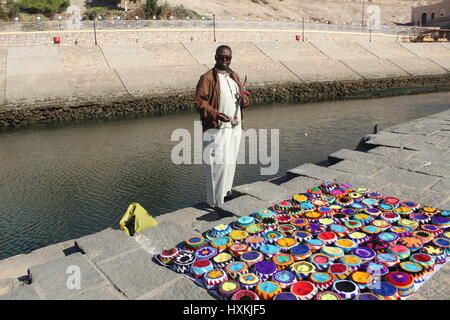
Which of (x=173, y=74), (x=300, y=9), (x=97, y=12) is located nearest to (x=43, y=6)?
(x=97, y=12)

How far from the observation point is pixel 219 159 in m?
4.79

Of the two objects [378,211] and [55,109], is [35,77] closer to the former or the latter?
[55,109]

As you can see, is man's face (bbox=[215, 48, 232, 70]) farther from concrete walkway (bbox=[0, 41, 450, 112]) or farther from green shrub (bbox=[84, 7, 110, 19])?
green shrub (bbox=[84, 7, 110, 19])

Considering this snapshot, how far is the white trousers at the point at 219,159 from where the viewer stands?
4.74 metres

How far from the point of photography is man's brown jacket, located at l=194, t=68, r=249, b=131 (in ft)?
14.9

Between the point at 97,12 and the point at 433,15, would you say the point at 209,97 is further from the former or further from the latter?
the point at 433,15

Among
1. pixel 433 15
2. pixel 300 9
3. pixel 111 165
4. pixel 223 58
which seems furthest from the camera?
pixel 300 9

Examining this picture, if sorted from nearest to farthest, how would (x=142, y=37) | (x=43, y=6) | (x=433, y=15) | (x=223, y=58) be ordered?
(x=223, y=58)
(x=142, y=37)
(x=43, y=6)
(x=433, y=15)

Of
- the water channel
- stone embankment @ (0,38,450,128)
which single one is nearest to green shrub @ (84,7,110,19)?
stone embankment @ (0,38,450,128)

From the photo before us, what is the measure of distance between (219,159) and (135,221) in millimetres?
1349

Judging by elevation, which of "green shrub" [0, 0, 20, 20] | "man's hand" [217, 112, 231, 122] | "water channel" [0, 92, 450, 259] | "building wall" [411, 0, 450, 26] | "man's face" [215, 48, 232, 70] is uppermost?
"building wall" [411, 0, 450, 26]

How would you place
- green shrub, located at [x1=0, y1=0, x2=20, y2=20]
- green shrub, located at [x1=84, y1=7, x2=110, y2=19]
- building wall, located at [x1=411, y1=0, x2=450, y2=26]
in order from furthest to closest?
1. building wall, located at [x1=411, y1=0, x2=450, y2=26]
2. green shrub, located at [x1=84, y1=7, x2=110, y2=19]
3. green shrub, located at [x1=0, y1=0, x2=20, y2=20]

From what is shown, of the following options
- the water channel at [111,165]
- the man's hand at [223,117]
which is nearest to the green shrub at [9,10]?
the water channel at [111,165]

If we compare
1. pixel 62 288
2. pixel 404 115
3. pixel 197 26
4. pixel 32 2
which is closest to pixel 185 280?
pixel 62 288
